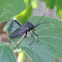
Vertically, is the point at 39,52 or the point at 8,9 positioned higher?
the point at 8,9

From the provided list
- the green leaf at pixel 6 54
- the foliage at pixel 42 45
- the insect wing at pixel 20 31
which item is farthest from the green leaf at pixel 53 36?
the green leaf at pixel 6 54

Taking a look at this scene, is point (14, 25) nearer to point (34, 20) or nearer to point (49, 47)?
point (34, 20)

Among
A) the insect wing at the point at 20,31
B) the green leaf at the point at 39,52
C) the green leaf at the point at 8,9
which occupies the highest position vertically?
the green leaf at the point at 8,9

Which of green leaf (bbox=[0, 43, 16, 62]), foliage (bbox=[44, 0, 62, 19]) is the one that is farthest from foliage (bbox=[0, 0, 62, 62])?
foliage (bbox=[44, 0, 62, 19])

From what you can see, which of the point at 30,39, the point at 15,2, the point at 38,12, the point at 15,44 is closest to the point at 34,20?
the point at 30,39

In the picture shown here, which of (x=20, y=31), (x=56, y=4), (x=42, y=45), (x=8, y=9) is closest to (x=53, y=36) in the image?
(x=42, y=45)

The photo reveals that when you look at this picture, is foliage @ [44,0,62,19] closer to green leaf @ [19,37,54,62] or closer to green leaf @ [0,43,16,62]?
green leaf @ [19,37,54,62]

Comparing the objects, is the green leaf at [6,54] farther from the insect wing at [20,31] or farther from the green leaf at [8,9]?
the insect wing at [20,31]

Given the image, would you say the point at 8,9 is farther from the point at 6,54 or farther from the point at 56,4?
the point at 56,4
